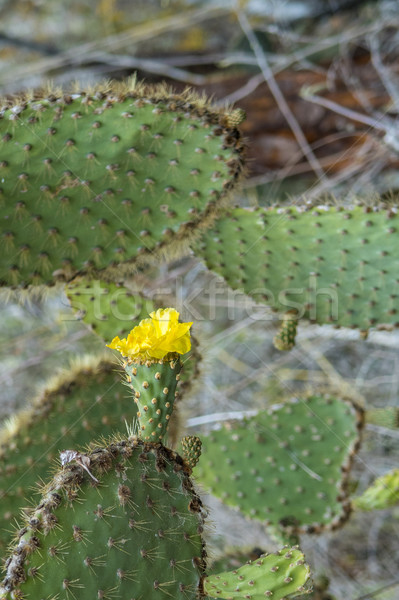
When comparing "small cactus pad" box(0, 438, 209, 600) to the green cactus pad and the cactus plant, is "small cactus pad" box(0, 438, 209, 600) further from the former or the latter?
the green cactus pad

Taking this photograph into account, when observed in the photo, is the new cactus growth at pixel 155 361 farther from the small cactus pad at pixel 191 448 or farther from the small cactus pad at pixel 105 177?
the small cactus pad at pixel 105 177

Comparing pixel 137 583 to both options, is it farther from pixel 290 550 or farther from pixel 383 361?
pixel 383 361

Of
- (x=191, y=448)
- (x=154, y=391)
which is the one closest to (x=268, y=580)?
(x=191, y=448)

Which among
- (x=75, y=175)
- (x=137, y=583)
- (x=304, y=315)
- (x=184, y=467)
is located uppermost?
(x=75, y=175)

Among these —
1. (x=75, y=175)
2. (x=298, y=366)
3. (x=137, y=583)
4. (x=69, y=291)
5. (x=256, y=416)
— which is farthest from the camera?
(x=298, y=366)

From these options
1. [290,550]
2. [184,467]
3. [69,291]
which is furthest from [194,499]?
[69,291]

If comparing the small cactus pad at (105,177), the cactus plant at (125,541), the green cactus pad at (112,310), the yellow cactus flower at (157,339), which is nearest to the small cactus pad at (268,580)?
the cactus plant at (125,541)
